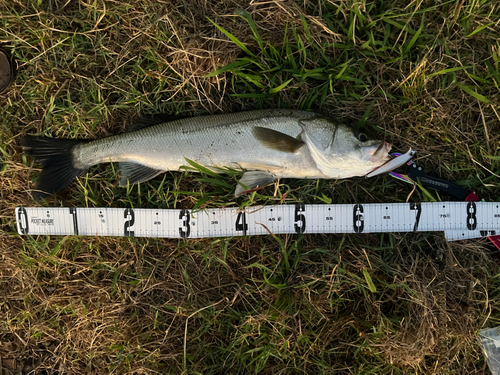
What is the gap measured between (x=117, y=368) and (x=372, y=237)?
118 inches

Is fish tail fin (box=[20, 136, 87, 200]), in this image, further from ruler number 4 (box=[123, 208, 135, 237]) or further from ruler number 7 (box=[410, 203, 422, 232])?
ruler number 7 (box=[410, 203, 422, 232])

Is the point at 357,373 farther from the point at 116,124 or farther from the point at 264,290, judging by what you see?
the point at 116,124

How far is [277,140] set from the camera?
2.94 metres

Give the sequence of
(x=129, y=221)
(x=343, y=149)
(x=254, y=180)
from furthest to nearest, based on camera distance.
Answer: (x=129, y=221) < (x=254, y=180) < (x=343, y=149)

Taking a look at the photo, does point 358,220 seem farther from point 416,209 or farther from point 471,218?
point 471,218

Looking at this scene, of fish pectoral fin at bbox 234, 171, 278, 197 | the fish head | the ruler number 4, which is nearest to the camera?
the fish head

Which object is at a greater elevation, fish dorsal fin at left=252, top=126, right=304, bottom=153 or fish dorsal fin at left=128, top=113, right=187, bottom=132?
fish dorsal fin at left=128, top=113, right=187, bottom=132

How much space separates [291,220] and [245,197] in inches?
21.2

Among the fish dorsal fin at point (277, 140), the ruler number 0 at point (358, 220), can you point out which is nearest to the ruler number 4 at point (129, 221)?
the fish dorsal fin at point (277, 140)

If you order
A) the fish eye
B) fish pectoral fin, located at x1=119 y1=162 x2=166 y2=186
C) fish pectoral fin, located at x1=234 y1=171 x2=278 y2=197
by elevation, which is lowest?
fish pectoral fin, located at x1=234 y1=171 x2=278 y2=197

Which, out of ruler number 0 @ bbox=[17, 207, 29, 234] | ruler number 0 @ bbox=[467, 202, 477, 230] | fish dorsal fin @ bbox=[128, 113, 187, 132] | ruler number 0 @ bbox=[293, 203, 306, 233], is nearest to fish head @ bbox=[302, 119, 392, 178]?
ruler number 0 @ bbox=[293, 203, 306, 233]

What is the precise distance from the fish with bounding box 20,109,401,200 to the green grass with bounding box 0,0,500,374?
194 mm

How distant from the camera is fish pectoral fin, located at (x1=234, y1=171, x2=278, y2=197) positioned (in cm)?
302

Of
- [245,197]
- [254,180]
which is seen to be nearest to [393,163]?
[254,180]
